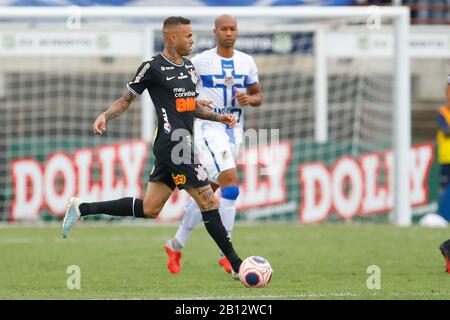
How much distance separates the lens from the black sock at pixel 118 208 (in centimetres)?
943

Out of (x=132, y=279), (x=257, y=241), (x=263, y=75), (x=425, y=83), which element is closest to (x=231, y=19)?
(x=132, y=279)

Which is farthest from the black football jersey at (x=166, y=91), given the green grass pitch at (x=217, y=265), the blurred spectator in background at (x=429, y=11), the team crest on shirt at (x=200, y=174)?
the blurred spectator in background at (x=429, y=11)

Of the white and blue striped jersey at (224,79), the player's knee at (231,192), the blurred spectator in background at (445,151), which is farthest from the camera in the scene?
the blurred spectator in background at (445,151)

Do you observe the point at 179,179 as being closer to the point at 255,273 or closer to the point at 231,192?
the point at 255,273

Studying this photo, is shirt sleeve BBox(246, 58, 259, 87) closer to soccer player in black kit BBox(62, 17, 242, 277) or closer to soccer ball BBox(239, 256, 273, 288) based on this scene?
soccer player in black kit BBox(62, 17, 242, 277)

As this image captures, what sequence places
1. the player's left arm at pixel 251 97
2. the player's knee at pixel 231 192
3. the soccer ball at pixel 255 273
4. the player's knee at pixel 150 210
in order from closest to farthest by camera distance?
the soccer ball at pixel 255 273 < the player's knee at pixel 150 210 < the player's knee at pixel 231 192 < the player's left arm at pixel 251 97

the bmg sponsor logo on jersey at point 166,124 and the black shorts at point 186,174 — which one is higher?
the bmg sponsor logo on jersey at point 166,124

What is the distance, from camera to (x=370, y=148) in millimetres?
18125

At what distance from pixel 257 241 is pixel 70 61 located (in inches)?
345

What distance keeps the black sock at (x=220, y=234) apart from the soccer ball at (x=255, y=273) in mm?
174

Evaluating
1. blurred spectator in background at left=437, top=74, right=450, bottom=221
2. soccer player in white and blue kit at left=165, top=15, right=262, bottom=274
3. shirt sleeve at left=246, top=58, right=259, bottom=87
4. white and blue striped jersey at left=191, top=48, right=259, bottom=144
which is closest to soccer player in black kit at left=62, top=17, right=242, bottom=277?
soccer player in white and blue kit at left=165, top=15, right=262, bottom=274

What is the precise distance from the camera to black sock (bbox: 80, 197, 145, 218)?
9430 mm

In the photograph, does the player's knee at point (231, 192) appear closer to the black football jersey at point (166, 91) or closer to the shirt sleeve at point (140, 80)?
the black football jersey at point (166, 91)

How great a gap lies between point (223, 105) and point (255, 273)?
9.16ft
